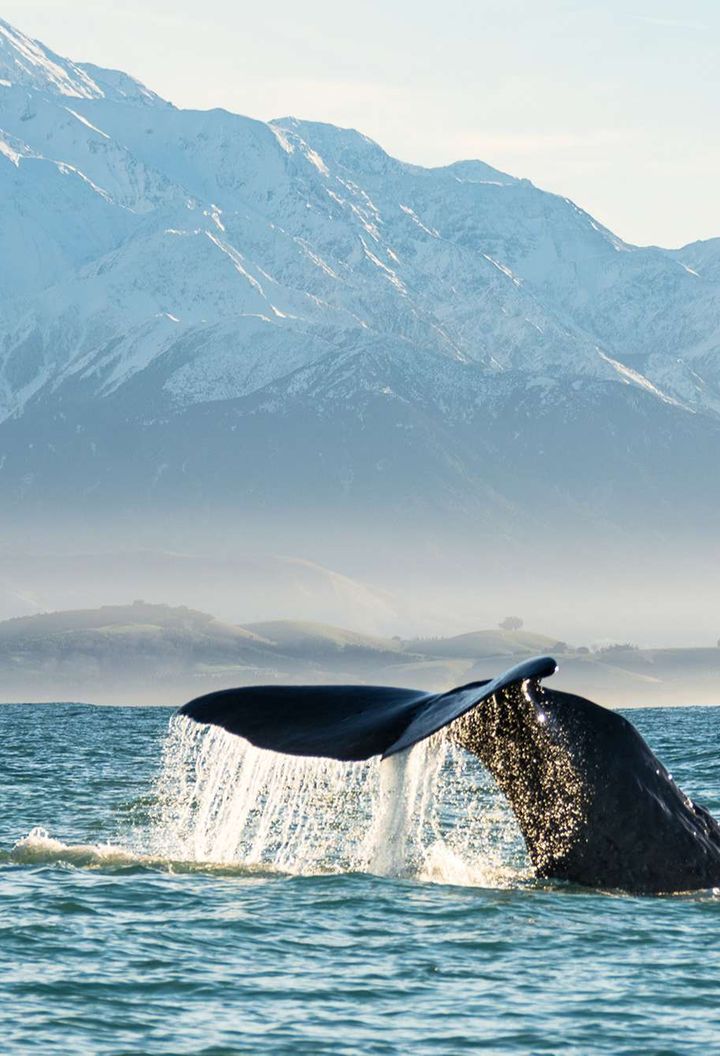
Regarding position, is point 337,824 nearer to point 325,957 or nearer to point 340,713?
point 325,957

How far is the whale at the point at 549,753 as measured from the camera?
31.6 feet

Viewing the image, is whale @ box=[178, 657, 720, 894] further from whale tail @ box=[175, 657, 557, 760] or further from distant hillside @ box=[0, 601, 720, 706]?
distant hillside @ box=[0, 601, 720, 706]

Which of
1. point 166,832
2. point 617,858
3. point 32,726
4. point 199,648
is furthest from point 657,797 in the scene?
point 199,648

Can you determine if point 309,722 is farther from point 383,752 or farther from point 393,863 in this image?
point 393,863

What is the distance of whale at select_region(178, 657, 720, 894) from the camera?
31.6ft

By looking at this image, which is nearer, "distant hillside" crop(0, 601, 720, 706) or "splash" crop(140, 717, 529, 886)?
"splash" crop(140, 717, 529, 886)

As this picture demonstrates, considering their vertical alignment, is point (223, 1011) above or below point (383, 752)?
below

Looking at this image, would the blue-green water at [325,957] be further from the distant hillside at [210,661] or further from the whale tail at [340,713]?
the distant hillside at [210,661]

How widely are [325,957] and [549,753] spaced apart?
71.8 inches

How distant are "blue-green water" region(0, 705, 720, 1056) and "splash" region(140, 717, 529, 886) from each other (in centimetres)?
9

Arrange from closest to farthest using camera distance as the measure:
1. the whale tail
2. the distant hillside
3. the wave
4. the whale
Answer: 1. the whale tail
2. the whale
3. the wave
4. the distant hillside

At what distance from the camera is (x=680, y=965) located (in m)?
10.6

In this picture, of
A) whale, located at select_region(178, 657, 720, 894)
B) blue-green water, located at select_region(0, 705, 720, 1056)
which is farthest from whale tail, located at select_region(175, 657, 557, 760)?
blue-green water, located at select_region(0, 705, 720, 1056)

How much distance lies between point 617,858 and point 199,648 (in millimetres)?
101205
